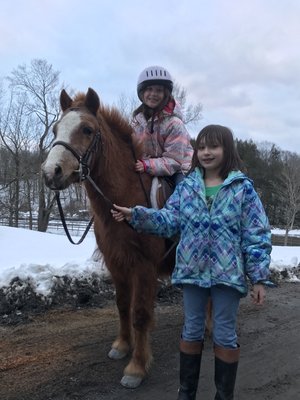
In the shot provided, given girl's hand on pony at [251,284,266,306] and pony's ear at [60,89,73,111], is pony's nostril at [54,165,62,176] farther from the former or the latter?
girl's hand on pony at [251,284,266,306]

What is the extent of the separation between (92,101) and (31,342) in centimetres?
248

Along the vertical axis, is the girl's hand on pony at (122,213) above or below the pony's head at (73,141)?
below

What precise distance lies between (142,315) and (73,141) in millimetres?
1656

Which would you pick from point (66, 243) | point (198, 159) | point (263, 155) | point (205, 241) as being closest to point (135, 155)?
point (198, 159)

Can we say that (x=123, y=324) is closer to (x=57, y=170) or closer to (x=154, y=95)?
(x=57, y=170)

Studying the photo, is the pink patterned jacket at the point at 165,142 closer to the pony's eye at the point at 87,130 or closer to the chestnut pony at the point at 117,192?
the chestnut pony at the point at 117,192

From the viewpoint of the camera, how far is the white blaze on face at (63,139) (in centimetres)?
278

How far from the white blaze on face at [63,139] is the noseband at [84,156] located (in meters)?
0.03

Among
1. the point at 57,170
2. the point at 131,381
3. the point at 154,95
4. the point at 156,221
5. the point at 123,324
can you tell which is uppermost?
the point at 154,95

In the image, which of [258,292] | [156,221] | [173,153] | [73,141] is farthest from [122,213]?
[173,153]

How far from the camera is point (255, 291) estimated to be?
8.39ft

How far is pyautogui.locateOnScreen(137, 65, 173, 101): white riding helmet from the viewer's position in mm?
3893

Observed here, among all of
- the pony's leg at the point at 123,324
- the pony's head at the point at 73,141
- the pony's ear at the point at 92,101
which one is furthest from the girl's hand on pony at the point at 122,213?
the pony's leg at the point at 123,324

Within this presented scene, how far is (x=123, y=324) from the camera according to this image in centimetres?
413
